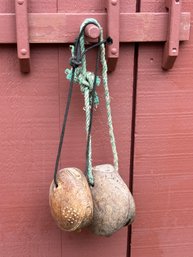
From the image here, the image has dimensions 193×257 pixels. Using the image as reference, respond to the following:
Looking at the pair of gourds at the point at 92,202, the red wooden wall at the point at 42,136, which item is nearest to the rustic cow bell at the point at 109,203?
the pair of gourds at the point at 92,202

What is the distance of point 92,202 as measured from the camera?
0.87 m

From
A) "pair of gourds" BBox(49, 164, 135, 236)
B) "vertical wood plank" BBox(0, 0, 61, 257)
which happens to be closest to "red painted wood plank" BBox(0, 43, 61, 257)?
"vertical wood plank" BBox(0, 0, 61, 257)

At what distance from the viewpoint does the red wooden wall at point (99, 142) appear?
950 mm

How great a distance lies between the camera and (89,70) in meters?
0.96

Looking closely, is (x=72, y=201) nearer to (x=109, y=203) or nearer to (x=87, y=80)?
(x=109, y=203)

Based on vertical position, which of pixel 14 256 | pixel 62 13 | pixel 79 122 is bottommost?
pixel 14 256

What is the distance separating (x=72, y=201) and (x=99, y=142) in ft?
0.64

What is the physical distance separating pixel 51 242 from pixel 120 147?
0.29m

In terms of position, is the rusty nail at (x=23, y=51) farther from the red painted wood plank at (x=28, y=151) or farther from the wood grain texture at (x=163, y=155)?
the wood grain texture at (x=163, y=155)

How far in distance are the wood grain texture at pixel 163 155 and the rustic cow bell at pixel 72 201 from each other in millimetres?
203

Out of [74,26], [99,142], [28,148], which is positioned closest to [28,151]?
[28,148]

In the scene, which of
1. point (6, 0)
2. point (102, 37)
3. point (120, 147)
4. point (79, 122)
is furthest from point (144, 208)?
point (6, 0)

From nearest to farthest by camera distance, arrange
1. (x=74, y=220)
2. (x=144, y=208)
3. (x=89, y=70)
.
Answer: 1. (x=74, y=220)
2. (x=89, y=70)
3. (x=144, y=208)

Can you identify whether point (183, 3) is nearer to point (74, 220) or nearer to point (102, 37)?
point (102, 37)
